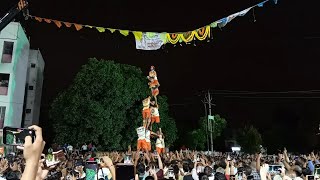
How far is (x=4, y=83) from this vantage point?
3030 cm

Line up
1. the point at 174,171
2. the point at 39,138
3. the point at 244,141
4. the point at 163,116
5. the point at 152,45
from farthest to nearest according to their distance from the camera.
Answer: the point at 244,141
the point at 163,116
the point at 152,45
the point at 174,171
the point at 39,138

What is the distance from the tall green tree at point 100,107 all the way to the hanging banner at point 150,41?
11181 mm

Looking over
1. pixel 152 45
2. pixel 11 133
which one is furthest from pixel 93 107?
pixel 11 133

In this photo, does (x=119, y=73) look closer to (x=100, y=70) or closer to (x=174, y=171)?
(x=100, y=70)

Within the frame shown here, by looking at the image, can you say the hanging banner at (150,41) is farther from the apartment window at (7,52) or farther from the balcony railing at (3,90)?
the apartment window at (7,52)

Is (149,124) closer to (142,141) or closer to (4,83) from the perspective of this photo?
(142,141)

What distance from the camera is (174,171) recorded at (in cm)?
812

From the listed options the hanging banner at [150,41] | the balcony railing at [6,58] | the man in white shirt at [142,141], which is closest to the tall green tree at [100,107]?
the balcony railing at [6,58]

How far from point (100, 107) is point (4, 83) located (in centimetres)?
905

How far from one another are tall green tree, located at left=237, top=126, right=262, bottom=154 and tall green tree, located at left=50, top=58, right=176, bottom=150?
30919 mm

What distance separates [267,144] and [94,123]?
35970 mm

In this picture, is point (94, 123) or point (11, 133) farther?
point (94, 123)

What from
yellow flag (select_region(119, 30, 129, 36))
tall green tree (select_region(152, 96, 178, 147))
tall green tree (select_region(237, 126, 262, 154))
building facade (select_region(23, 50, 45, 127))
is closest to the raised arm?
yellow flag (select_region(119, 30, 129, 36))

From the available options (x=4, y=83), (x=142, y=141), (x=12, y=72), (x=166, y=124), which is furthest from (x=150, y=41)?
(x=4, y=83)
